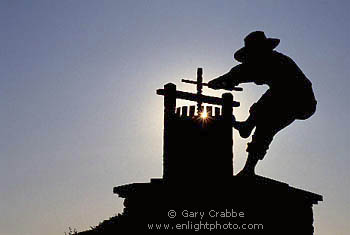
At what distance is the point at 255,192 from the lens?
7.86 m

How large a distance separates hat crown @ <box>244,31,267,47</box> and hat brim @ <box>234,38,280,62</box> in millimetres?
69

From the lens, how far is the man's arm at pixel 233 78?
8047 millimetres

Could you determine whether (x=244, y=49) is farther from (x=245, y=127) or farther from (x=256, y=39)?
(x=245, y=127)

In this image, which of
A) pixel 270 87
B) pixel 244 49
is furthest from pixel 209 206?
pixel 244 49

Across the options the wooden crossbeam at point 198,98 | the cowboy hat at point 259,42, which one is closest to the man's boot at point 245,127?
the wooden crossbeam at point 198,98

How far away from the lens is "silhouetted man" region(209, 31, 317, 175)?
8.01 m

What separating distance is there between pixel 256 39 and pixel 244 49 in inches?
8.4

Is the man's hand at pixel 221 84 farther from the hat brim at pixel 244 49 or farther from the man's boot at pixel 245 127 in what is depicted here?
the man's boot at pixel 245 127

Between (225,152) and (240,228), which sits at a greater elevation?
(225,152)

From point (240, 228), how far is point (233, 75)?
2.08 m

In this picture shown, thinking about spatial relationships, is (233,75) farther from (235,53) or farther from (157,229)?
Result: (157,229)

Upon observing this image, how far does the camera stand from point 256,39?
8.03 metres

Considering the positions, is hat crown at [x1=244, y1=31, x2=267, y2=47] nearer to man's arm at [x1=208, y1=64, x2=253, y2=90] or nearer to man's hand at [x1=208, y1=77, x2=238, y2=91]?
man's arm at [x1=208, y1=64, x2=253, y2=90]

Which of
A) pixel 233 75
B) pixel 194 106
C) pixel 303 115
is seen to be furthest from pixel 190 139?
pixel 303 115
